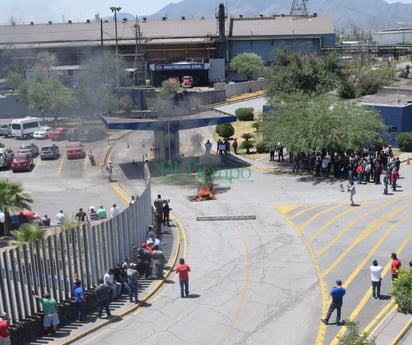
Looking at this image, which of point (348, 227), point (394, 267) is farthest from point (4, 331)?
point (348, 227)

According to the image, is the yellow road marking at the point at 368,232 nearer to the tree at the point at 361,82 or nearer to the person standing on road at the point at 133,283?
the person standing on road at the point at 133,283

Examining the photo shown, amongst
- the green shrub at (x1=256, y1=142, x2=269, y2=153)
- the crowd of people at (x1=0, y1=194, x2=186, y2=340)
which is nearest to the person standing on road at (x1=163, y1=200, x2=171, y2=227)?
the crowd of people at (x1=0, y1=194, x2=186, y2=340)

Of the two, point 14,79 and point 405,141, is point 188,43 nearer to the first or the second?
point 14,79

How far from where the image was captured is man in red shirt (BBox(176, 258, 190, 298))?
17234 millimetres

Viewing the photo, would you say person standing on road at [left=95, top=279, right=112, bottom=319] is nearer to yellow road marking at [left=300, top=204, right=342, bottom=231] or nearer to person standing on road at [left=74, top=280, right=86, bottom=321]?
person standing on road at [left=74, top=280, right=86, bottom=321]

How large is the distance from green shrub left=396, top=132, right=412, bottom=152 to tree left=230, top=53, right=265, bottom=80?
42.4m

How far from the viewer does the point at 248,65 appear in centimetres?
8025

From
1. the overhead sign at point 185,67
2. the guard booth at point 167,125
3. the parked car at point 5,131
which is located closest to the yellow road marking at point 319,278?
the guard booth at point 167,125

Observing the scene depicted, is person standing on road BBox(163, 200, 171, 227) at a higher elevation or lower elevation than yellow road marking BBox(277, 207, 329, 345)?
higher

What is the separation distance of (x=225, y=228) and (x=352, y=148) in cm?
1047

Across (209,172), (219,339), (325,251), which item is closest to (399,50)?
(209,172)

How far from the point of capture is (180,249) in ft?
72.3

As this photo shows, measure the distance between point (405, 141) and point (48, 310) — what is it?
28.9 m

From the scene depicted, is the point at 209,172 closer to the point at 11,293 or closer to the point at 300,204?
the point at 300,204
